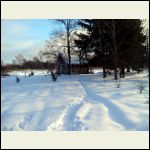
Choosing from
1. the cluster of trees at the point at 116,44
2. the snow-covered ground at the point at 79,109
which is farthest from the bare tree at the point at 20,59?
the cluster of trees at the point at 116,44

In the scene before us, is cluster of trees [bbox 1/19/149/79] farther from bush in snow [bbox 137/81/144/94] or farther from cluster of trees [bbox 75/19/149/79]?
bush in snow [bbox 137/81/144/94]

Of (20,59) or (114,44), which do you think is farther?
(114,44)

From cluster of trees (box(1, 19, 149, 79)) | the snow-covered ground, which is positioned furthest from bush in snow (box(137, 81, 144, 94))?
cluster of trees (box(1, 19, 149, 79))

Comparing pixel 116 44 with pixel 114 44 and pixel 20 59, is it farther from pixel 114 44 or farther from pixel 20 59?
pixel 20 59

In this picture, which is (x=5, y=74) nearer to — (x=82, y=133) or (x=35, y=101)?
(x=35, y=101)

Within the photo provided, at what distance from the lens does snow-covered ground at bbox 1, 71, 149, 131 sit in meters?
6.41

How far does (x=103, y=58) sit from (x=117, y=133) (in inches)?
358

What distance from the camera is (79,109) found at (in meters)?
7.51

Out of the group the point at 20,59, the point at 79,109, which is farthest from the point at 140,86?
the point at 20,59

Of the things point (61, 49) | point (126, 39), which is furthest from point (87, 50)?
point (61, 49)

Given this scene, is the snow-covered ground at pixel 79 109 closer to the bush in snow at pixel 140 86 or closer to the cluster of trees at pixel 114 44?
the bush in snow at pixel 140 86

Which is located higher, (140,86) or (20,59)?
(20,59)

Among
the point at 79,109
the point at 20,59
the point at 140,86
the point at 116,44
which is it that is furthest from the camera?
the point at 116,44

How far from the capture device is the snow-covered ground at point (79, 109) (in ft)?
21.0
